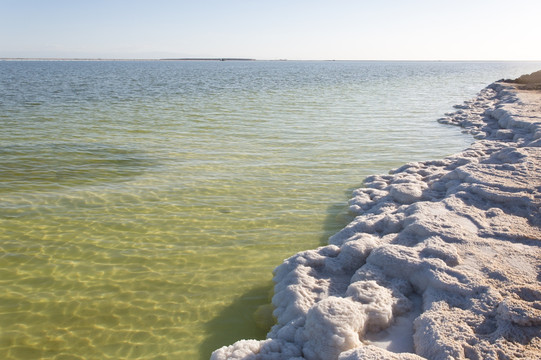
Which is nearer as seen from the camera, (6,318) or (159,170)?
(6,318)

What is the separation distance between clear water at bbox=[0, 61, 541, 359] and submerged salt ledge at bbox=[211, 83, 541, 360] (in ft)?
2.88

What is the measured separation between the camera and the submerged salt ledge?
3.62 m

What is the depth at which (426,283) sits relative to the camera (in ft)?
14.9

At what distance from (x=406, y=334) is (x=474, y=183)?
4.19 metres

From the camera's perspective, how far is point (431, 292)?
14.2ft

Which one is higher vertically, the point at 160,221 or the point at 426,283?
the point at 426,283

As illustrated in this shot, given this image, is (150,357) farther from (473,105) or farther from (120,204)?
(473,105)

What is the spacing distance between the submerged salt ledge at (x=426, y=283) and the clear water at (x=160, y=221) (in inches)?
34.6

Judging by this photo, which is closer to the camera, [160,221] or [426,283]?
[426,283]

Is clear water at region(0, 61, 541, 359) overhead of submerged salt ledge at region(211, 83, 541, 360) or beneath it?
beneath

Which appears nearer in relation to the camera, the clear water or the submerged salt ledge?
the submerged salt ledge

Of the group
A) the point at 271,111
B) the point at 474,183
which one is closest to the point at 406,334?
the point at 474,183

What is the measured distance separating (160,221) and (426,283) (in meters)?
5.10

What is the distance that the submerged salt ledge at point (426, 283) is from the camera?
3.62 meters
